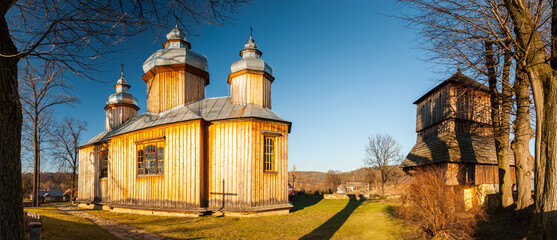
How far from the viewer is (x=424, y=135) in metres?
18.8

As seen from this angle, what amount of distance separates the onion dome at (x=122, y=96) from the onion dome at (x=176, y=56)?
5794mm

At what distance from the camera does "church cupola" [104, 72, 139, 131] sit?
2138 cm

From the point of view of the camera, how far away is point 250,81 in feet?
48.7

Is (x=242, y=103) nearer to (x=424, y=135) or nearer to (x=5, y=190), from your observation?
(x=5, y=190)

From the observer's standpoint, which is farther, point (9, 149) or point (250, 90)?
point (250, 90)

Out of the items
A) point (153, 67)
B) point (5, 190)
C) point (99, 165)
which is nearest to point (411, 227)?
point (5, 190)

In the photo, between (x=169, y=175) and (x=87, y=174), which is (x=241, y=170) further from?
(x=87, y=174)

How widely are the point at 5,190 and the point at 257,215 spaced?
9.77 meters

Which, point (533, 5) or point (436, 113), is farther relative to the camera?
point (436, 113)

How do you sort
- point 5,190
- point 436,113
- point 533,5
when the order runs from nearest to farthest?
point 5,190 → point 533,5 → point 436,113

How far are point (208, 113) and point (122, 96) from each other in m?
11.1

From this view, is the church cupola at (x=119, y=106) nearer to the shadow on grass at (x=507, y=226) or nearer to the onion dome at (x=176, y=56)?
the onion dome at (x=176, y=56)

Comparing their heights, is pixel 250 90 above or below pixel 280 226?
above

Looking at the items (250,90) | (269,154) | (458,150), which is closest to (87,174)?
(250,90)
